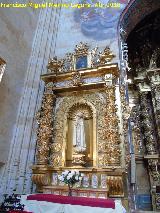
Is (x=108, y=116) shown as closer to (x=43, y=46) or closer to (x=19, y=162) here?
(x=19, y=162)

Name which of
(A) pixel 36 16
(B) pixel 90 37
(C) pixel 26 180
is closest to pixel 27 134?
(C) pixel 26 180

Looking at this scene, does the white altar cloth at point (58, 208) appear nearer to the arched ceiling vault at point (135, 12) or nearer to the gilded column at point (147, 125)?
the gilded column at point (147, 125)

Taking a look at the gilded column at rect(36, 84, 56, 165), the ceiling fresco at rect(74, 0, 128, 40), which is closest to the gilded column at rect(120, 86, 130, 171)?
the gilded column at rect(36, 84, 56, 165)

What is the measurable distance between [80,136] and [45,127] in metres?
1.05

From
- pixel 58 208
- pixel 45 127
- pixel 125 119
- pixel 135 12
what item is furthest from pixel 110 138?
pixel 135 12

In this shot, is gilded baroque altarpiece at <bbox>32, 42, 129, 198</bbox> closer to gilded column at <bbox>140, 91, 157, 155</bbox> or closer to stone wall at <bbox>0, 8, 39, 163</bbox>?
stone wall at <bbox>0, 8, 39, 163</bbox>

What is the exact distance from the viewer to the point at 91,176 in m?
5.91

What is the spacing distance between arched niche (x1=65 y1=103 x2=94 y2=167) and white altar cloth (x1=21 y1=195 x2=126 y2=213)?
5.36 ft

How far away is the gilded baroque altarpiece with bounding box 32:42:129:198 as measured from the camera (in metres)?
5.73

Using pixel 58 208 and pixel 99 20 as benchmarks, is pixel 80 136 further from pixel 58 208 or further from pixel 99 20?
pixel 99 20

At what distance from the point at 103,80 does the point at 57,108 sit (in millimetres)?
1672

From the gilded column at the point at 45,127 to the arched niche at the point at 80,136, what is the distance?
562mm

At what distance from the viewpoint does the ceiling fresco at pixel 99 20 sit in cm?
828

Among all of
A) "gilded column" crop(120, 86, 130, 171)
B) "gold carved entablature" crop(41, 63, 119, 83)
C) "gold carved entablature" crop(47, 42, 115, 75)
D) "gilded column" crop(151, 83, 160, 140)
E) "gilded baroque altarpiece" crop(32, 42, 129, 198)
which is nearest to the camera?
"gilded baroque altarpiece" crop(32, 42, 129, 198)
